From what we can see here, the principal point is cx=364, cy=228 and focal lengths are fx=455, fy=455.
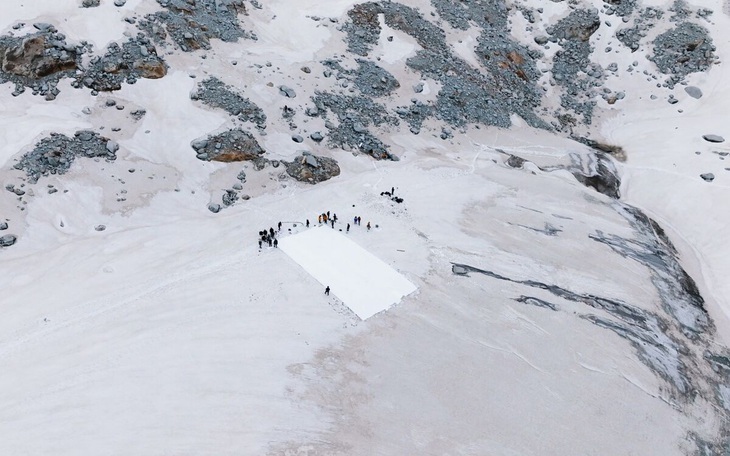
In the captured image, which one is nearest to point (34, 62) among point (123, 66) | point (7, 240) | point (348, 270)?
point (123, 66)

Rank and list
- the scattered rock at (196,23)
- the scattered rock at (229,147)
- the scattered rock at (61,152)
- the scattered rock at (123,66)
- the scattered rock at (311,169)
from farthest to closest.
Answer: the scattered rock at (196,23) < the scattered rock at (311,169) < the scattered rock at (123,66) < the scattered rock at (229,147) < the scattered rock at (61,152)

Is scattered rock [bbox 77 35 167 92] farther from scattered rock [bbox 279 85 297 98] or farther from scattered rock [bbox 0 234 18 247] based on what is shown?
scattered rock [bbox 0 234 18 247]

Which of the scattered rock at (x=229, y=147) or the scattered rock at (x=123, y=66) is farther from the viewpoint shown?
the scattered rock at (x=123, y=66)

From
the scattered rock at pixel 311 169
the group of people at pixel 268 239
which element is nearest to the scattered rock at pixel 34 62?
the scattered rock at pixel 311 169

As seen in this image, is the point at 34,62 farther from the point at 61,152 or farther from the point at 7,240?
the point at 7,240

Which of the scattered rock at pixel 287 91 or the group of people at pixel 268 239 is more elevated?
the scattered rock at pixel 287 91

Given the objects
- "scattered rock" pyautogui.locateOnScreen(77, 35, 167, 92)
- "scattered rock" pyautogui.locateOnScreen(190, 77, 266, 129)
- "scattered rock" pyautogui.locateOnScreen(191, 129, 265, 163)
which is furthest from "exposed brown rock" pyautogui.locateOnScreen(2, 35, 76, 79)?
"scattered rock" pyautogui.locateOnScreen(191, 129, 265, 163)

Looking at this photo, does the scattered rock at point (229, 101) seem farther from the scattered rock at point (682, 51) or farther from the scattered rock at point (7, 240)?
the scattered rock at point (682, 51)

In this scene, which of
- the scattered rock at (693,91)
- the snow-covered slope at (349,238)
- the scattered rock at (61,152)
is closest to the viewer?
the snow-covered slope at (349,238)

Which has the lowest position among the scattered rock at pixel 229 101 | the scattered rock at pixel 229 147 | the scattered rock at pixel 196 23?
the scattered rock at pixel 229 147

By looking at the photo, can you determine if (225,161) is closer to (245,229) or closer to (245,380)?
(245,229)
